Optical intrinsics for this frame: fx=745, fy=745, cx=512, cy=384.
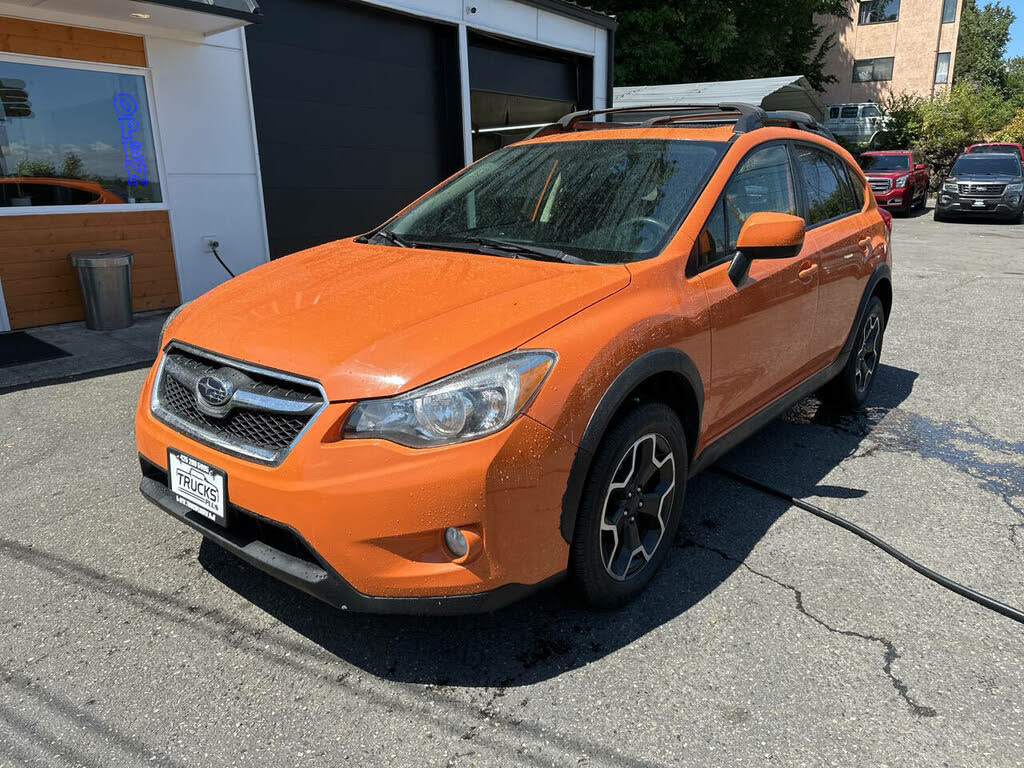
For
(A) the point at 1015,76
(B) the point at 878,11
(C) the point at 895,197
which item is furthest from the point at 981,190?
(A) the point at 1015,76

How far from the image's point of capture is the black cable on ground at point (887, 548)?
276 cm

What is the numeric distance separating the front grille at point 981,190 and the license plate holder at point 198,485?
21.4 meters

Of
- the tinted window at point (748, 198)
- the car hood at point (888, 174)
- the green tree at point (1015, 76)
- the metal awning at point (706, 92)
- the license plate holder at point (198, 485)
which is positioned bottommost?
the license plate holder at point (198, 485)

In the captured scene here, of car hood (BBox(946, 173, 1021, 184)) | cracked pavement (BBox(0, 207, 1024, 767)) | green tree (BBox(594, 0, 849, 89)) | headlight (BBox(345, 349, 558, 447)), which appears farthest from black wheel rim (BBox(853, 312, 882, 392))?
green tree (BBox(594, 0, 849, 89))

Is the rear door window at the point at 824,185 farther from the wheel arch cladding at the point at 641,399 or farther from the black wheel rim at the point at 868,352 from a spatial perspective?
the wheel arch cladding at the point at 641,399

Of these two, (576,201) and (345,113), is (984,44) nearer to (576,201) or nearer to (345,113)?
(345,113)

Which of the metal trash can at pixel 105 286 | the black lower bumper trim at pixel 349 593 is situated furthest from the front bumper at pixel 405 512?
the metal trash can at pixel 105 286

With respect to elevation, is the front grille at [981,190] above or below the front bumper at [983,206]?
above

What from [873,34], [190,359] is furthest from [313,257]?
[873,34]

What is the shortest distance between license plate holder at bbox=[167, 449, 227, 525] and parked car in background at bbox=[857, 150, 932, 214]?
69.2 feet

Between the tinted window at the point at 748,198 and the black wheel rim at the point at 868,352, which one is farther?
the black wheel rim at the point at 868,352

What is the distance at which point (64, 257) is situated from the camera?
7109 millimetres

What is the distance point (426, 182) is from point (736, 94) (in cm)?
1036

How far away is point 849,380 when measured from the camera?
4.67 m
